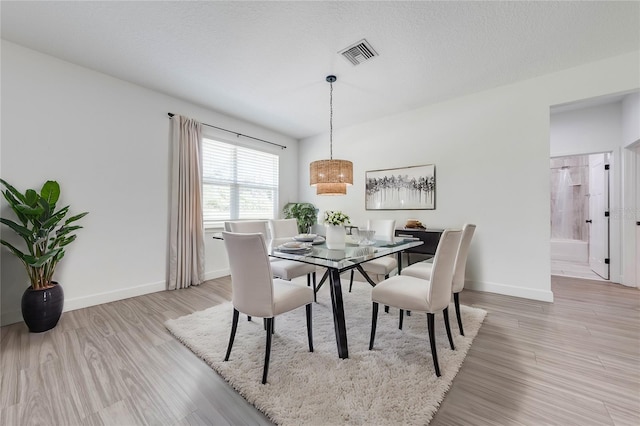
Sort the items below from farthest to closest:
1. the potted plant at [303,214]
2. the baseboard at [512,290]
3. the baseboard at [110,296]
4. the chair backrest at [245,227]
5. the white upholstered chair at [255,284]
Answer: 1. the potted plant at [303,214]
2. the baseboard at [512,290]
3. the chair backrest at [245,227]
4. the baseboard at [110,296]
5. the white upholstered chair at [255,284]

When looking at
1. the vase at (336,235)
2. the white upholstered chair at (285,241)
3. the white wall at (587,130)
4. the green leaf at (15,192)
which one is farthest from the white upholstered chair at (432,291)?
the white wall at (587,130)

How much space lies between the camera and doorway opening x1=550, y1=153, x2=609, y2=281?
3877mm

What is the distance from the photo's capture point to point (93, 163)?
2.88m

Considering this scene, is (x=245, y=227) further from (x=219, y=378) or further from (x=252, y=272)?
(x=219, y=378)

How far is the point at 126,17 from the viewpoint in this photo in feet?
6.76

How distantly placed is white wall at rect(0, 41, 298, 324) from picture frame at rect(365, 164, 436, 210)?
3153 millimetres

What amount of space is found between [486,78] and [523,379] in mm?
3142

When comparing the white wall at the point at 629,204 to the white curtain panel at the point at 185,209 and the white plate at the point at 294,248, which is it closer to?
the white plate at the point at 294,248

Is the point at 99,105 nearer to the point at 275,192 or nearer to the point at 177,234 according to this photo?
the point at 177,234

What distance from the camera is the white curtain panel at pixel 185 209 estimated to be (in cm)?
347

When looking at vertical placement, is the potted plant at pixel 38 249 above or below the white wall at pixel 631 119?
below

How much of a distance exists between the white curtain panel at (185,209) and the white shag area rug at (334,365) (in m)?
1.21

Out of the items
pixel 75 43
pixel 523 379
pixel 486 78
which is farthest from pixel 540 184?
pixel 75 43

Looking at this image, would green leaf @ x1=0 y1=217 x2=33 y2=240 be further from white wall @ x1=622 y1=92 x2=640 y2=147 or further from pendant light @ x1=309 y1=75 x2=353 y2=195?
white wall @ x1=622 y1=92 x2=640 y2=147
